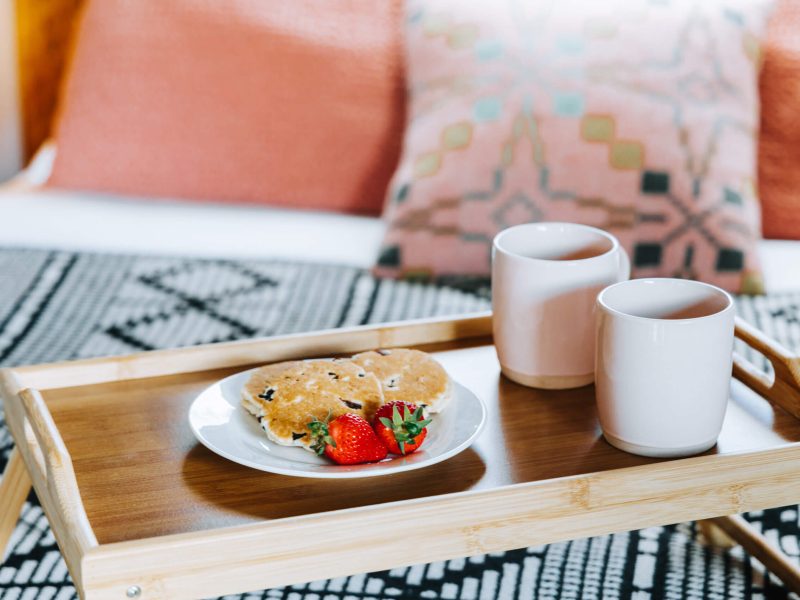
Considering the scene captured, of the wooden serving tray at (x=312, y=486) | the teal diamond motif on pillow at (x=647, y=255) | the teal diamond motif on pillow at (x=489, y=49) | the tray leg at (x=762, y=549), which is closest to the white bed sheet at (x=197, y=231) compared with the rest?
the teal diamond motif on pillow at (x=647, y=255)

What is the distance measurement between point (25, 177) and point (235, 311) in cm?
80

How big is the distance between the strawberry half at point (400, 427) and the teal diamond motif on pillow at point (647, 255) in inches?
32.7

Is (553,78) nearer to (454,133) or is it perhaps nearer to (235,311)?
(454,133)

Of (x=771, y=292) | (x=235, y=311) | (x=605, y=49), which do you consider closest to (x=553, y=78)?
(x=605, y=49)

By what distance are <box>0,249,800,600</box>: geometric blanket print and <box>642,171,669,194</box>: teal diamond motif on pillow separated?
20cm

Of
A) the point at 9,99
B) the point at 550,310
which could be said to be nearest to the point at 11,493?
the point at 550,310

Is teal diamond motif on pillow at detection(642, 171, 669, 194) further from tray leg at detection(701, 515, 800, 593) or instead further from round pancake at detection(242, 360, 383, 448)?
round pancake at detection(242, 360, 383, 448)

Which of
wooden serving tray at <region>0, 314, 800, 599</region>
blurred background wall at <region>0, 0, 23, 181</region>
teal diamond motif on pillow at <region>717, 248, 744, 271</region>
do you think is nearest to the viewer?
wooden serving tray at <region>0, 314, 800, 599</region>

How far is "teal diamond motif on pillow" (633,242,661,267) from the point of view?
161cm

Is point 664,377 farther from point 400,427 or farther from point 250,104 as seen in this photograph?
point 250,104

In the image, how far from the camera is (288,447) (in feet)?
2.88

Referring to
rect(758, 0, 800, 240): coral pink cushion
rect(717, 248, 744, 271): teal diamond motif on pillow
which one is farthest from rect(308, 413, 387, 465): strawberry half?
rect(758, 0, 800, 240): coral pink cushion

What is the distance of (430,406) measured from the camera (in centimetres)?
93

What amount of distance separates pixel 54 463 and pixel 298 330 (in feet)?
2.15
